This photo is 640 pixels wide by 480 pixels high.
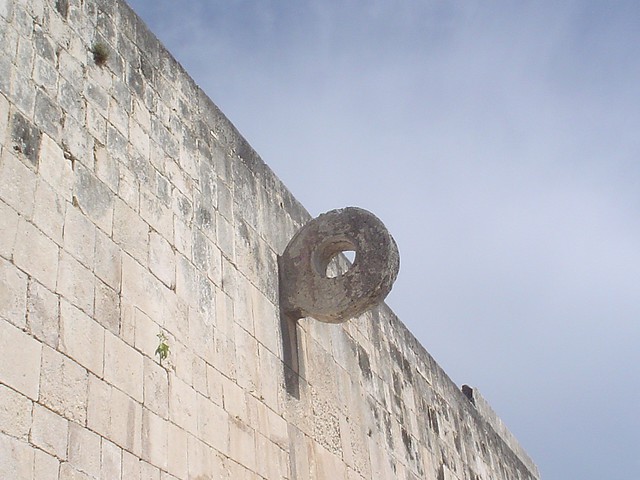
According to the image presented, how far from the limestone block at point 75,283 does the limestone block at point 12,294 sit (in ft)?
0.71

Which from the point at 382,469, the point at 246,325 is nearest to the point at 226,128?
the point at 246,325

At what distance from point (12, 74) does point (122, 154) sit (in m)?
0.78

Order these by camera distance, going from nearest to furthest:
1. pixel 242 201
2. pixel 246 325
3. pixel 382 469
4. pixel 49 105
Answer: pixel 49 105
pixel 246 325
pixel 242 201
pixel 382 469

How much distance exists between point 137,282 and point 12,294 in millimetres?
905

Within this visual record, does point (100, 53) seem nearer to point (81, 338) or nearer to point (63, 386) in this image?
point (81, 338)

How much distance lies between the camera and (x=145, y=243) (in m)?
4.90

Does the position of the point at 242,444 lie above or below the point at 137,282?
below

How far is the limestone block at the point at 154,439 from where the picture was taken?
14.5 ft

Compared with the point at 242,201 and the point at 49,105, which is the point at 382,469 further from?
the point at 49,105

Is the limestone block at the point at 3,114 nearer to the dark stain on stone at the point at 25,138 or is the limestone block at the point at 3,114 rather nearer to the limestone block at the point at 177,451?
the dark stain on stone at the point at 25,138

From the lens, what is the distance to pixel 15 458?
11.9 ft

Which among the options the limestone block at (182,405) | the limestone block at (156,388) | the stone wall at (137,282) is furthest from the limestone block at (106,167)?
the limestone block at (182,405)

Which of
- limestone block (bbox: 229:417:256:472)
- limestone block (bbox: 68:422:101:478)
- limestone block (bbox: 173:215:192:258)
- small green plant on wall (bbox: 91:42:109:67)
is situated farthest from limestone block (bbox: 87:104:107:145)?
limestone block (bbox: 229:417:256:472)

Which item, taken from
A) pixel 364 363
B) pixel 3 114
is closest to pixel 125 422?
pixel 3 114
